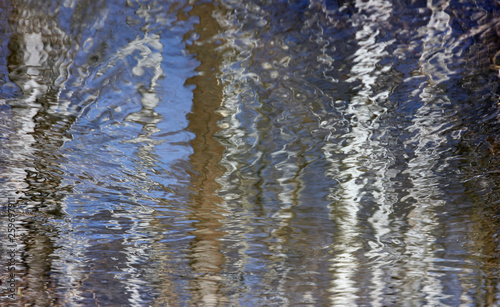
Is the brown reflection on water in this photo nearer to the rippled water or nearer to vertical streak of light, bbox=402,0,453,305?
the rippled water

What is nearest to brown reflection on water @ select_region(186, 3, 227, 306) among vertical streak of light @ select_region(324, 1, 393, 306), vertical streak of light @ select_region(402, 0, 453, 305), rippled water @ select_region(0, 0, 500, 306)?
rippled water @ select_region(0, 0, 500, 306)

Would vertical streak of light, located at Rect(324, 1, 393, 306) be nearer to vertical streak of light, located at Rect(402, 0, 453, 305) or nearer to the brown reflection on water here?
vertical streak of light, located at Rect(402, 0, 453, 305)

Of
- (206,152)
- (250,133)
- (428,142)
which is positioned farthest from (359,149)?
(206,152)

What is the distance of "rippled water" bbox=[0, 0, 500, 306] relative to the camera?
654 millimetres

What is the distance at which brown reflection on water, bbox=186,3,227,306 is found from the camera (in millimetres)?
676

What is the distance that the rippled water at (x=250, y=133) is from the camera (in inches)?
25.7

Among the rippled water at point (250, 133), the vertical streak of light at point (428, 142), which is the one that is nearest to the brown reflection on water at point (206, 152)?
the rippled water at point (250, 133)

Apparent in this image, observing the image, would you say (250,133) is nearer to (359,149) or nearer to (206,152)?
(206,152)

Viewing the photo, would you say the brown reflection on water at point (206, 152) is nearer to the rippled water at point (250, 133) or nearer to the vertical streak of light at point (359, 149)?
the rippled water at point (250, 133)

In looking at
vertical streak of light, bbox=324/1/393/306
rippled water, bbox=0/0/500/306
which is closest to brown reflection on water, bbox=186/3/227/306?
rippled water, bbox=0/0/500/306

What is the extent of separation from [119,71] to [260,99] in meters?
0.33

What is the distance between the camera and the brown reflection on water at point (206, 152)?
68 centimetres

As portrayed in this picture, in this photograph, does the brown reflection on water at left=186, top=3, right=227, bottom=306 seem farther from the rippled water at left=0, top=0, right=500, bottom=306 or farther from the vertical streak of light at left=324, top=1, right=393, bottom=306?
the vertical streak of light at left=324, top=1, right=393, bottom=306

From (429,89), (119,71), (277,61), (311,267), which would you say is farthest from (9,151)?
(311,267)
